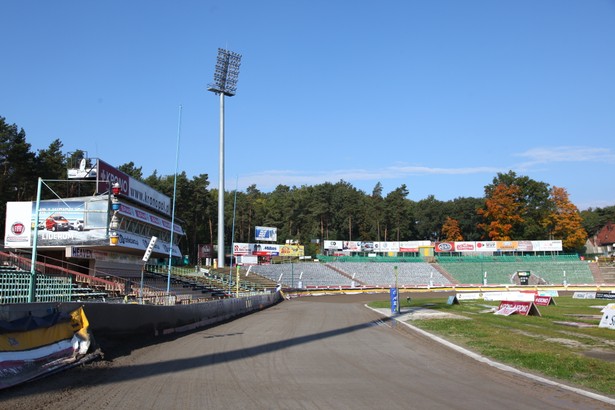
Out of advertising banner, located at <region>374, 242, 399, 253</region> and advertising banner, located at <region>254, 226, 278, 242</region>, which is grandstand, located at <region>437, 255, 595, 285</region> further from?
advertising banner, located at <region>254, 226, 278, 242</region>

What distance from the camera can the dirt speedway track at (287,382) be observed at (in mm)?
7668

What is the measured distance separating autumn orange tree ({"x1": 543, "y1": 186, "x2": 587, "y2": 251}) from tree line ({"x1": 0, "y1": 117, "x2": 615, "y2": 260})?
0.64 feet

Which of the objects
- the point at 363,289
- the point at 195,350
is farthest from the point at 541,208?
the point at 195,350

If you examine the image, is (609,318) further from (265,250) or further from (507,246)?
(507,246)

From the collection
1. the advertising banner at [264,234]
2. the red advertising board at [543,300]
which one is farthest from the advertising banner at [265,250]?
the red advertising board at [543,300]

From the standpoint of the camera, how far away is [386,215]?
413ft

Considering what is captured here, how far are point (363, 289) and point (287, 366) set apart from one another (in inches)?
2382

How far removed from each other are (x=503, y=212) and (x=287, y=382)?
372 ft

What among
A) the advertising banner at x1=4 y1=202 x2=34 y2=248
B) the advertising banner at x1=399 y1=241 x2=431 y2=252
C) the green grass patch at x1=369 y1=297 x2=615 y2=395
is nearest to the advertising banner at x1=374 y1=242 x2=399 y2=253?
the advertising banner at x1=399 y1=241 x2=431 y2=252

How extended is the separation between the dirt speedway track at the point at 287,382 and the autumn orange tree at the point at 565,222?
11050 centimetres

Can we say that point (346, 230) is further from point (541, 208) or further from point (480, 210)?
point (541, 208)

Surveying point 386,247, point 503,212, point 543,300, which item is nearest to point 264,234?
point 386,247

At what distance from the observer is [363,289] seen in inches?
2778

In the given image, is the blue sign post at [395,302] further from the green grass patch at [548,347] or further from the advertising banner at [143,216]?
the advertising banner at [143,216]
